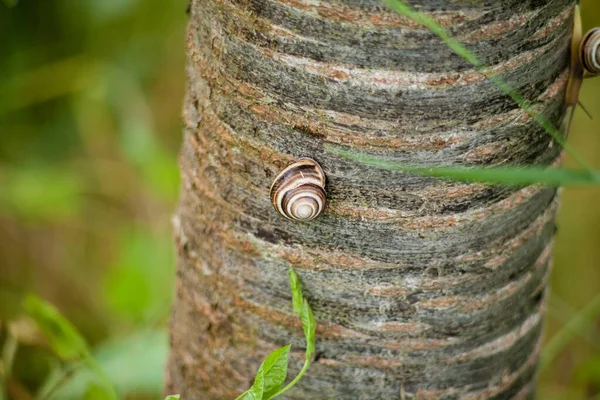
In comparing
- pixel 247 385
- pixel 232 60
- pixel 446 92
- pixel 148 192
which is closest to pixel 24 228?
pixel 148 192

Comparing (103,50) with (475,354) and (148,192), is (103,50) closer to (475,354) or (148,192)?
(148,192)

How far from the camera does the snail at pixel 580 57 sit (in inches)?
32.2

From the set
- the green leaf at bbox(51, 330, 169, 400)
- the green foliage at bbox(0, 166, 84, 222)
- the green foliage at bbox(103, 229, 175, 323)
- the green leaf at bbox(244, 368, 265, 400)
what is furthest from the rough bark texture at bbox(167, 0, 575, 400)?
the green foliage at bbox(0, 166, 84, 222)

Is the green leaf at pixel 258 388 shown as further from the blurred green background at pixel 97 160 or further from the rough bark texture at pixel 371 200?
the blurred green background at pixel 97 160

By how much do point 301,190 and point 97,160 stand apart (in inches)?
80.5

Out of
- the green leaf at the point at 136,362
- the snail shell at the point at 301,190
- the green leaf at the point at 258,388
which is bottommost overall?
the green leaf at the point at 258,388

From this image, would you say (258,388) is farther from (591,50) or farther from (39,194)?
(39,194)

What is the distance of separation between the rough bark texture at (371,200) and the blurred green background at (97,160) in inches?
51.3

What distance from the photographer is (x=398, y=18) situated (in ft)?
2.23

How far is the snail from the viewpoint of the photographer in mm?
818

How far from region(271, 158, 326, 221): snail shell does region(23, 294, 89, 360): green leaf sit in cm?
47

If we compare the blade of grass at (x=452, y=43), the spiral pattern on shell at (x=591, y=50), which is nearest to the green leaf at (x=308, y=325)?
the blade of grass at (x=452, y=43)

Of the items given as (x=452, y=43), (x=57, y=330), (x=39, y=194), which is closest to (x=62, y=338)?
(x=57, y=330)

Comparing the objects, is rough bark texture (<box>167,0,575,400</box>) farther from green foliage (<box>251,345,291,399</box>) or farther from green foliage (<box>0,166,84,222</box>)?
green foliage (<box>0,166,84,222</box>)
